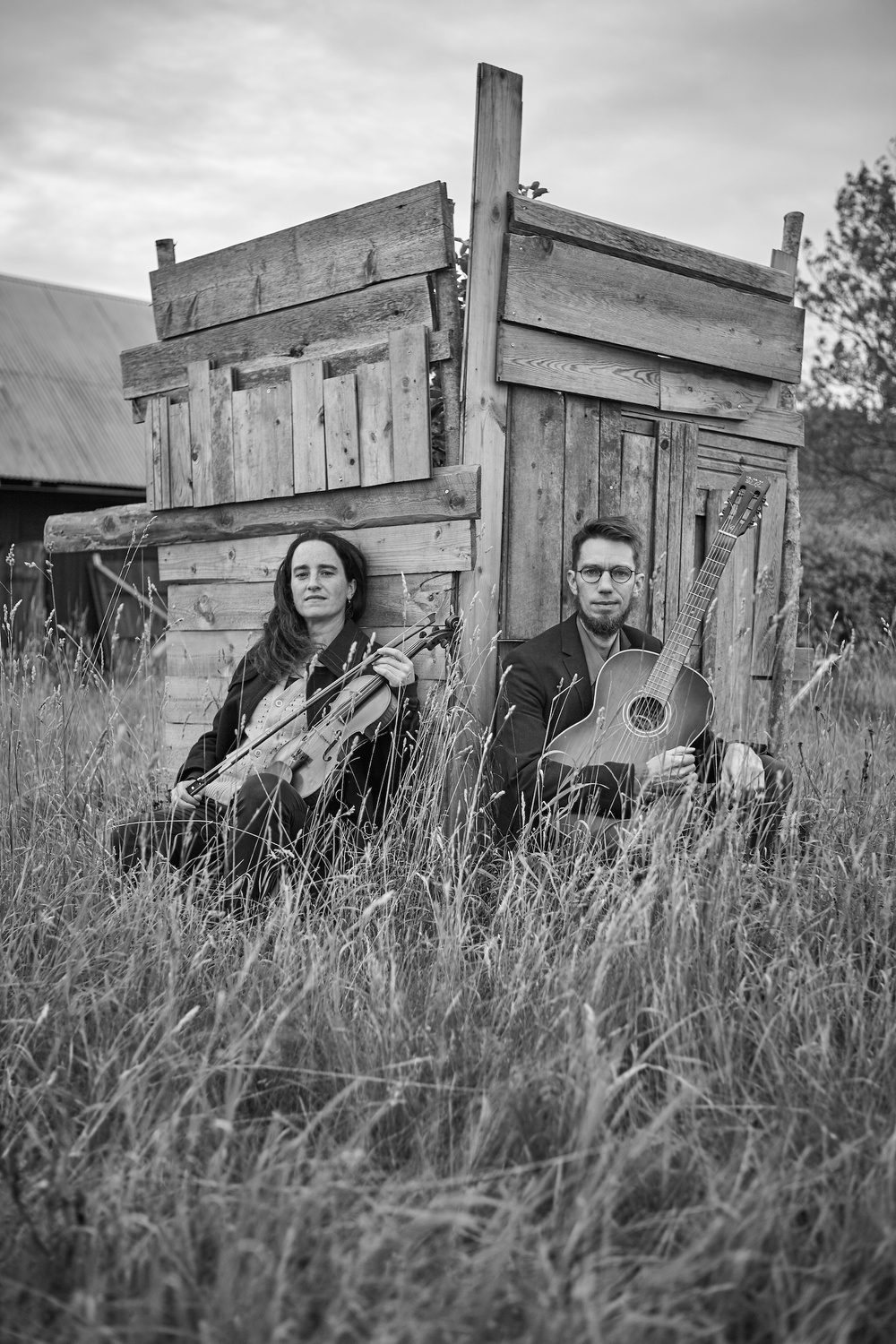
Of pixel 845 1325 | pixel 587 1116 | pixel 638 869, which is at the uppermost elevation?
pixel 638 869

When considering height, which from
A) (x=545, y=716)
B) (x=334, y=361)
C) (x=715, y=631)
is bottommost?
(x=545, y=716)

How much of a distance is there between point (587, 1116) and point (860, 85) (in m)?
9.45

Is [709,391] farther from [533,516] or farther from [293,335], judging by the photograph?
[293,335]

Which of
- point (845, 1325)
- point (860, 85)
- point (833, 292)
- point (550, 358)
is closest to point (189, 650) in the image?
point (550, 358)

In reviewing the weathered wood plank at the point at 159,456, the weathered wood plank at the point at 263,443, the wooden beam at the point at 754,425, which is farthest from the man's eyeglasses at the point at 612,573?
the weathered wood plank at the point at 159,456

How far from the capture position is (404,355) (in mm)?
4633

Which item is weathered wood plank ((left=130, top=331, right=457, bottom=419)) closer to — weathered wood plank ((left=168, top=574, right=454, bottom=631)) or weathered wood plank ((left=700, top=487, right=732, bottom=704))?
weathered wood plank ((left=168, top=574, right=454, bottom=631))

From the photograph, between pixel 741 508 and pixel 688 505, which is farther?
pixel 688 505

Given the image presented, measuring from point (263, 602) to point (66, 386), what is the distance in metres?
13.2

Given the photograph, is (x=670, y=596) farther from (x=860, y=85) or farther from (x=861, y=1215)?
(x=860, y=85)

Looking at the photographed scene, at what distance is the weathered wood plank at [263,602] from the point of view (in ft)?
15.1

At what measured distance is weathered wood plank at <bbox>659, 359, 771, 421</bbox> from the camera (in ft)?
17.0

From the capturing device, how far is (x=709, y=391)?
17.6ft

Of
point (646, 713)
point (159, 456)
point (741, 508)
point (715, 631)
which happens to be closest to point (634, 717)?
point (646, 713)
